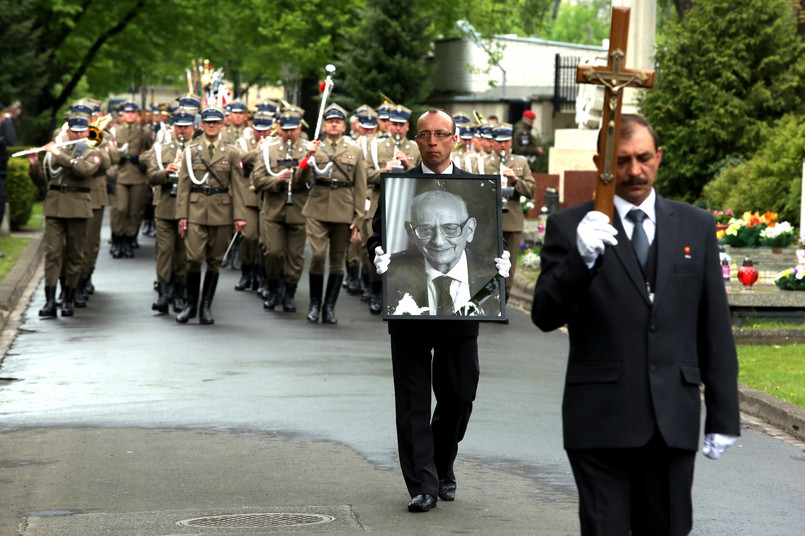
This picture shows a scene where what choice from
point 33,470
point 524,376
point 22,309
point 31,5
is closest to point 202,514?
point 33,470

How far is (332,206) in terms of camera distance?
54.1 feet

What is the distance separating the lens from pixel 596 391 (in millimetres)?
5035

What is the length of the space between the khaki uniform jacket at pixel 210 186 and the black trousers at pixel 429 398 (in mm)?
8840

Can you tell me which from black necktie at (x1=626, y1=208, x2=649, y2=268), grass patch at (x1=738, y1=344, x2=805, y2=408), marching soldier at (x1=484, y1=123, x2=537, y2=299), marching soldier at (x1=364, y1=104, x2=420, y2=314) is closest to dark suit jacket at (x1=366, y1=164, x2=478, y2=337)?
black necktie at (x1=626, y1=208, x2=649, y2=268)

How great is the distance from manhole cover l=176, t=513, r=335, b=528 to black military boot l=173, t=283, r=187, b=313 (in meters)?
9.91

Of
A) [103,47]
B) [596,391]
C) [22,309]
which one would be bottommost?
[22,309]

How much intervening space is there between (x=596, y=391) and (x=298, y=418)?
5.34 metres

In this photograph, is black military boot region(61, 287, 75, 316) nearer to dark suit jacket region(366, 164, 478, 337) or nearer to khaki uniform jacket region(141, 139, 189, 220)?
khaki uniform jacket region(141, 139, 189, 220)

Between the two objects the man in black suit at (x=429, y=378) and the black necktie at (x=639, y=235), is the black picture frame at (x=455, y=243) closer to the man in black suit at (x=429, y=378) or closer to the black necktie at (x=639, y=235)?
the man in black suit at (x=429, y=378)

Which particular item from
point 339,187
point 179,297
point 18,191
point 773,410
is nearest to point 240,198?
point 339,187

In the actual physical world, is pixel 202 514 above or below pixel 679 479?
below

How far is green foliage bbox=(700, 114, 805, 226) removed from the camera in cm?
2175

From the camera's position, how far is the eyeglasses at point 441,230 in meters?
7.74

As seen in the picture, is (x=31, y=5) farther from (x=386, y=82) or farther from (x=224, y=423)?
(x=224, y=423)
